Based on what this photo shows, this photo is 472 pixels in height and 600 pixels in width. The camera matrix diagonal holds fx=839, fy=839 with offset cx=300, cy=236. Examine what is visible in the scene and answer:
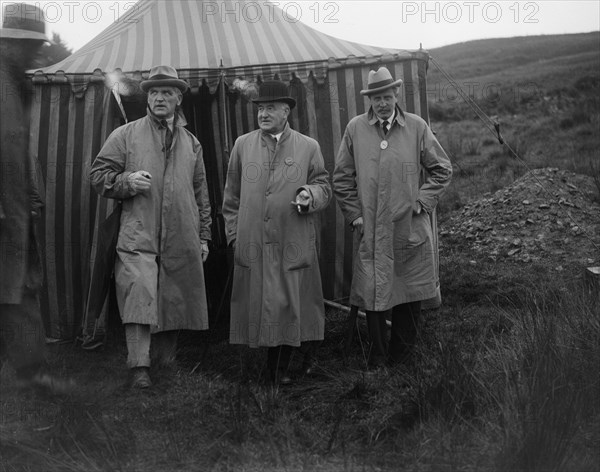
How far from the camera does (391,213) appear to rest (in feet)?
17.4

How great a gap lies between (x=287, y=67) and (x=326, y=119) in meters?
0.50

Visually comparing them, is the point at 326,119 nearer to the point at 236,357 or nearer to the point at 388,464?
the point at 236,357

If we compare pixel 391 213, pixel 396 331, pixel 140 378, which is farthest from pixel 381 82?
pixel 140 378

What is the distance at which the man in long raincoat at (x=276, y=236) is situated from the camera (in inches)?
202

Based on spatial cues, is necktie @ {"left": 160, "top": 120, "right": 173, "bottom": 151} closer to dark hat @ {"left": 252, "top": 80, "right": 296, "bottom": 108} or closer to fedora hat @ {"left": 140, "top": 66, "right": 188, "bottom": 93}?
fedora hat @ {"left": 140, "top": 66, "right": 188, "bottom": 93}

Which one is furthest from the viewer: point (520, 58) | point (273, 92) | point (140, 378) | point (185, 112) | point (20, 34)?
point (520, 58)

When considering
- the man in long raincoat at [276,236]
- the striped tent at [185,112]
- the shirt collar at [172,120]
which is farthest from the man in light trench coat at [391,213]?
the shirt collar at [172,120]

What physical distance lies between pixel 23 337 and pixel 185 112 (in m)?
3.11

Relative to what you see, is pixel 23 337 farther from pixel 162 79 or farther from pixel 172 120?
pixel 162 79

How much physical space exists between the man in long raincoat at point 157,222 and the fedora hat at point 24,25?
2.56 ft

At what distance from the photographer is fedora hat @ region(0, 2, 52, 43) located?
440 centimetres

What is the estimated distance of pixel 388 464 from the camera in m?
3.67

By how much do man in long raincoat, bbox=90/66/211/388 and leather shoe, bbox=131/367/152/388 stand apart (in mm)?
37

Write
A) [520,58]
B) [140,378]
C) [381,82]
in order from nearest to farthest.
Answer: [140,378]
[381,82]
[520,58]
